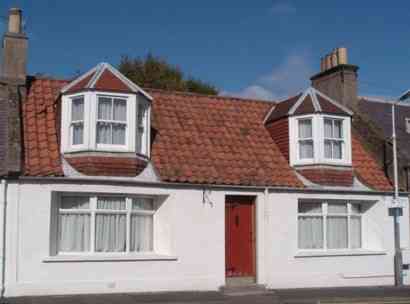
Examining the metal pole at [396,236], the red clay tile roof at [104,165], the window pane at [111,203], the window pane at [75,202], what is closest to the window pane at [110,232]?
the window pane at [111,203]

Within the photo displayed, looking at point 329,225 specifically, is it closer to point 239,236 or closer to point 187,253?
point 239,236

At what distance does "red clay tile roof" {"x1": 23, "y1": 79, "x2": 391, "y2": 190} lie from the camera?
17.3 m

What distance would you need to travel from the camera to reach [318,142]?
65.1 feet

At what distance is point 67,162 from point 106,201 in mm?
1623

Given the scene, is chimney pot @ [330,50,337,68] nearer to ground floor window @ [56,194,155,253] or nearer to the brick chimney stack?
ground floor window @ [56,194,155,253]

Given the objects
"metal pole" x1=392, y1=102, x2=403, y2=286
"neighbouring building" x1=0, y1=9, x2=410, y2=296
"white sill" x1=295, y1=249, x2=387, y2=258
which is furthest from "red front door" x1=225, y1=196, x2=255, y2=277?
"metal pole" x1=392, y1=102, x2=403, y2=286

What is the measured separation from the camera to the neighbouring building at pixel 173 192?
1611 centimetres

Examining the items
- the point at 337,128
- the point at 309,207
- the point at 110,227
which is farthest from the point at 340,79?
the point at 110,227

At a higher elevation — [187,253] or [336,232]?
[336,232]

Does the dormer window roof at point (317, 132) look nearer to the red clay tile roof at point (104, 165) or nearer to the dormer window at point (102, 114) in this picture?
the dormer window at point (102, 114)

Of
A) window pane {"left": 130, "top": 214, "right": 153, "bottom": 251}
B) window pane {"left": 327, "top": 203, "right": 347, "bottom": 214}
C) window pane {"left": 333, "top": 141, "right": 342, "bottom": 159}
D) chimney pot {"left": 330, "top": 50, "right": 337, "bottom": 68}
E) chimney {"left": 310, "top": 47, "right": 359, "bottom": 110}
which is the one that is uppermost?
chimney pot {"left": 330, "top": 50, "right": 337, "bottom": 68}

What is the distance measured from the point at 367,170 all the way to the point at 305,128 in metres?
3.02

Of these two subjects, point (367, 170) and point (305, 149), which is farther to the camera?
point (367, 170)

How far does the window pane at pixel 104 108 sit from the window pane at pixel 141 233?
3.12 meters
